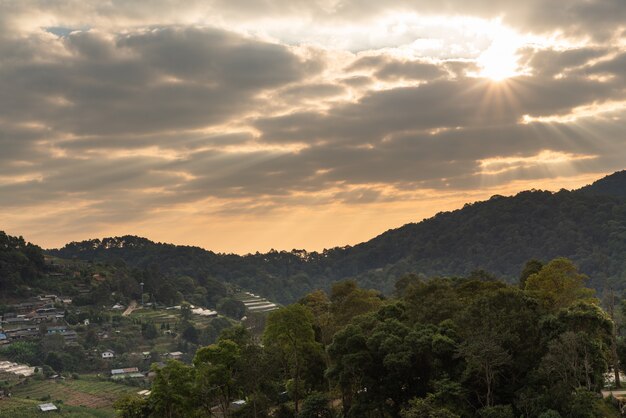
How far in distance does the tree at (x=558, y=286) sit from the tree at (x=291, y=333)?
44.8 ft

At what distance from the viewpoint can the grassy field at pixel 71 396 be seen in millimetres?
79000

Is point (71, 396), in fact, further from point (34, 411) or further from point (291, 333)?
point (291, 333)

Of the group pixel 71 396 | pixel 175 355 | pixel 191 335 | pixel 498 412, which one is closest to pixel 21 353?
pixel 175 355

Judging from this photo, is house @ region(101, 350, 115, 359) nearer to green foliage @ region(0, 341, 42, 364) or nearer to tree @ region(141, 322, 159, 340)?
green foliage @ region(0, 341, 42, 364)

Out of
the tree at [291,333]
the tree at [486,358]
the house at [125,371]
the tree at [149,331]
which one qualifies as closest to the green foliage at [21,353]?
the house at [125,371]

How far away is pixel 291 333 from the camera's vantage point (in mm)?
40688

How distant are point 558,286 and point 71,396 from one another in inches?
2795

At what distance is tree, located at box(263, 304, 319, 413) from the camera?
4059cm

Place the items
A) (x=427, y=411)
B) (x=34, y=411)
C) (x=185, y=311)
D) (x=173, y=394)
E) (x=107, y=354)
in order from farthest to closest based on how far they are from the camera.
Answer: (x=185, y=311)
(x=107, y=354)
(x=34, y=411)
(x=173, y=394)
(x=427, y=411)

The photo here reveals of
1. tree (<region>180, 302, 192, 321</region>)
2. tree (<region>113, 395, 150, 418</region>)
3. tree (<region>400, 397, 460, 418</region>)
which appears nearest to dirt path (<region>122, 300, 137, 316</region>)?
tree (<region>180, 302, 192, 321</region>)

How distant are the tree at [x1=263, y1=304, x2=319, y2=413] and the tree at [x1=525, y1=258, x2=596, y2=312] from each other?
13.7 metres

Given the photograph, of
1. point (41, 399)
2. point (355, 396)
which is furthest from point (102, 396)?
point (355, 396)

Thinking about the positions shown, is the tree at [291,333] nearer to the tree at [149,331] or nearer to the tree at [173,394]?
the tree at [173,394]

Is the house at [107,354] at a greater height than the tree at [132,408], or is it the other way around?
the tree at [132,408]
